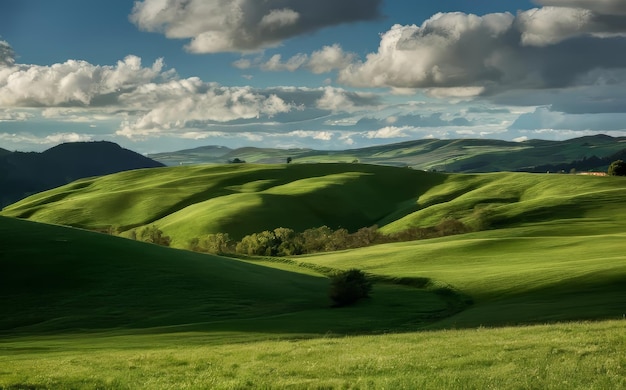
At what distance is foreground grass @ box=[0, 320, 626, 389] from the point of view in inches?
749

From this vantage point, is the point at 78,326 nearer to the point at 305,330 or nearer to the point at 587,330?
the point at 305,330

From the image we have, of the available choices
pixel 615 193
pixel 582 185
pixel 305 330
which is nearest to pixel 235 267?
pixel 305 330

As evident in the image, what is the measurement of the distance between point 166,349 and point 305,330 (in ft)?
39.3

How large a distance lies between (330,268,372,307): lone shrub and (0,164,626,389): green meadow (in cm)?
111

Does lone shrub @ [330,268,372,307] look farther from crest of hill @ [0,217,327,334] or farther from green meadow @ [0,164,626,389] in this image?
crest of hill @ [0,217,327,334]

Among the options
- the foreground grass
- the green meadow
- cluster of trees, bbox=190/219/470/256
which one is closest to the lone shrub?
the green meadow

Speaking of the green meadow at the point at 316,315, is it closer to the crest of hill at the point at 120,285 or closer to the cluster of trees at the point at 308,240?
the crest of hill at the point at 120,285

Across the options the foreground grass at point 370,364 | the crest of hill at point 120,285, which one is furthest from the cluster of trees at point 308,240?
the foreground grass at point 370,364

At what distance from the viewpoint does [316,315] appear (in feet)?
175

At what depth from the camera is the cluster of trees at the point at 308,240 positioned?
135 m

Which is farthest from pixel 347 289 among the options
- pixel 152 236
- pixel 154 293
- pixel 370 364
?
pixel 152 236

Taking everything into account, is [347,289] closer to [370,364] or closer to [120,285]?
[120,285]

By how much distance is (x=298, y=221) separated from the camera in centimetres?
17525

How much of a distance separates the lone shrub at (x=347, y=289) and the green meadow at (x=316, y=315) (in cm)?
111
